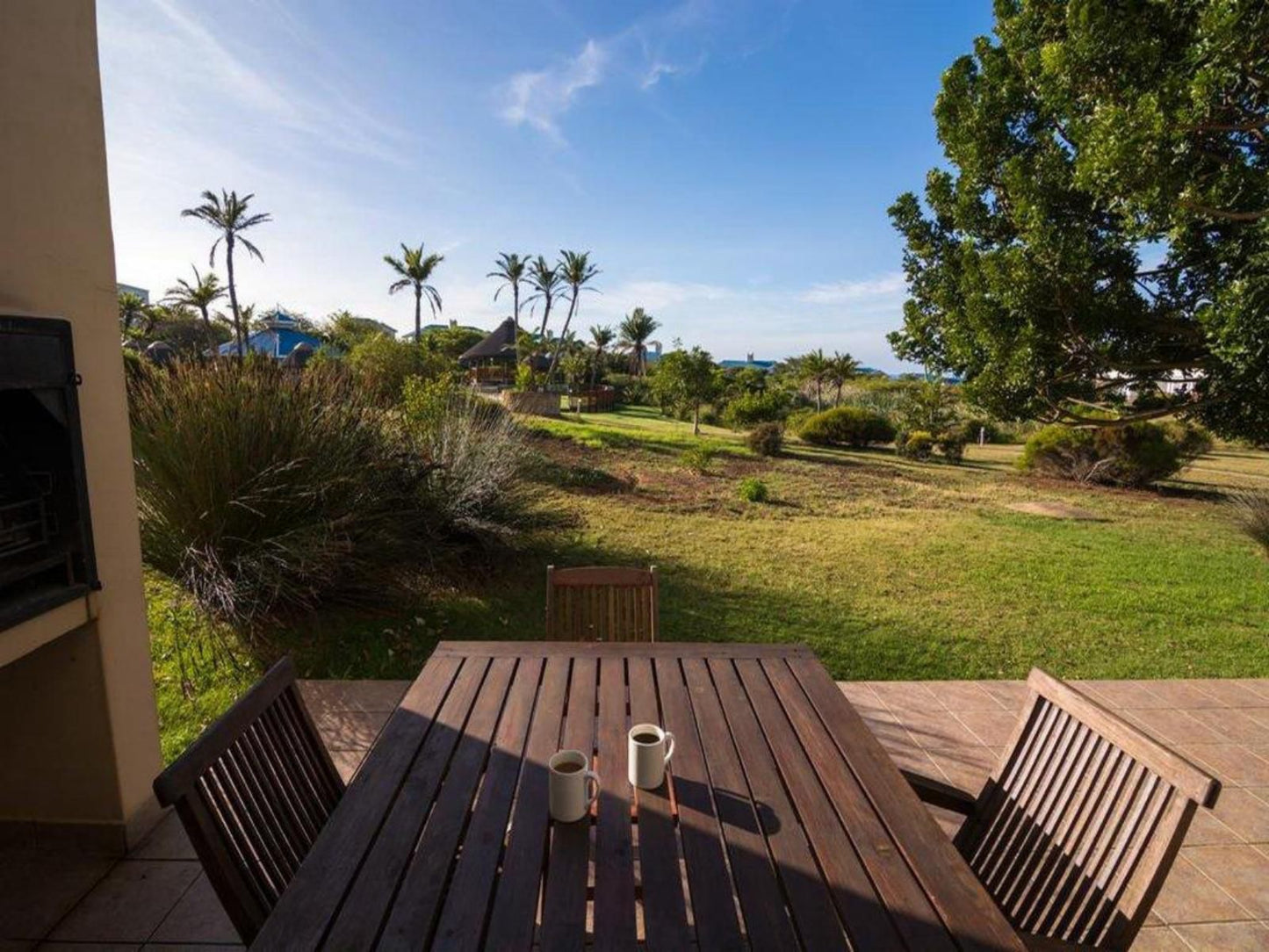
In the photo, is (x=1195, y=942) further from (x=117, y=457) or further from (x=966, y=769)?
(x=117, y=457)

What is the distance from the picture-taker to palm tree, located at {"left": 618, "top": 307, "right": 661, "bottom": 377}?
43469mm

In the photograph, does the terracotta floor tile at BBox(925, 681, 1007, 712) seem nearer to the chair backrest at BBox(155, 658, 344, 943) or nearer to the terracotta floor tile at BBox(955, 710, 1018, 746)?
the terracotta floor tile at BBox(955, 710, 1018, 746)

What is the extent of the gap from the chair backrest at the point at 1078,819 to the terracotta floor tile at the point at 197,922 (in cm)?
204

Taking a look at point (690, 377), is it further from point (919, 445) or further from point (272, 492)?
point (272, 492)

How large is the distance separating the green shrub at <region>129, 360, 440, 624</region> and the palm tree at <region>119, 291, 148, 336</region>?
92.2 feet

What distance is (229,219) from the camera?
1056 inches

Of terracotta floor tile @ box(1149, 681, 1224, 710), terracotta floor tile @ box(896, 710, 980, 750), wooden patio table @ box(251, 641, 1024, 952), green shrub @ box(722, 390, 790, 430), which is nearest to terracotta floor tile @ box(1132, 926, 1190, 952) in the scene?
terracotta floor tile @ box(896, 710, 980, 750)

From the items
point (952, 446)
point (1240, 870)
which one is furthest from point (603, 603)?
point (952, 446)

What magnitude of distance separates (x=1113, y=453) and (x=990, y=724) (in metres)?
11.1

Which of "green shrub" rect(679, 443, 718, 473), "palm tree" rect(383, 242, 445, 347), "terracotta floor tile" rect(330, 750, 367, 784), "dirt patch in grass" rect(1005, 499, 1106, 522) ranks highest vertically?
"palm tree" rect(383, 242, 445, 347)

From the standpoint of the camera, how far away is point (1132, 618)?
15.5 ft

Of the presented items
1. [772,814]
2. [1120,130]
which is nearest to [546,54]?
[1120,130]

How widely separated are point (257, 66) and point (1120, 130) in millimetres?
5189

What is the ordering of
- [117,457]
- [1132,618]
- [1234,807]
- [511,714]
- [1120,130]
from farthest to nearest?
[1132,618], [1120,130], [1234,807], [117,457], [511,714]
